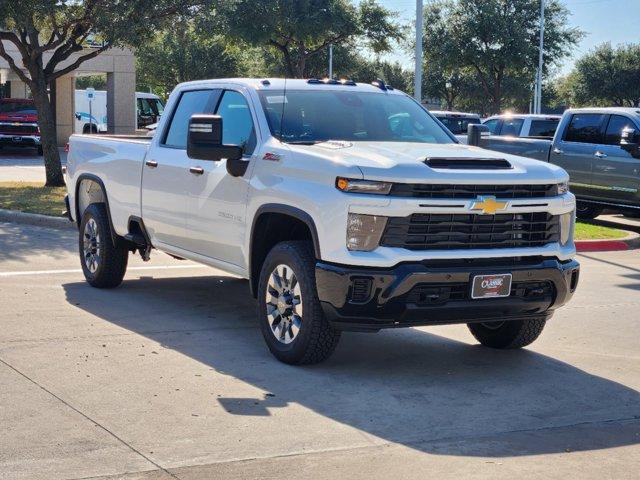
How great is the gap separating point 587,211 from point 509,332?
1125cm

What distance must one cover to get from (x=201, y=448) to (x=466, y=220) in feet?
8.06

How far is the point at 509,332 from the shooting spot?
8188mm

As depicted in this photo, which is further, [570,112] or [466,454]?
[570,112]

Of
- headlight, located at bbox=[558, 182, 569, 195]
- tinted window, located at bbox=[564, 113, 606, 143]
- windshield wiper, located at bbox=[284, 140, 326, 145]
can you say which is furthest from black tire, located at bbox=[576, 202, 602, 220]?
windshield wiper, located at bbox=[284, 140, 326, 145]

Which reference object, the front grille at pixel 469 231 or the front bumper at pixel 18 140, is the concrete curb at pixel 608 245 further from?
the front bumper at pixel 18 140

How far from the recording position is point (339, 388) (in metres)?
6.96

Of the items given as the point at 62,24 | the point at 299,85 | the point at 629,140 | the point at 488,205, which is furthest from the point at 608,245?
the point at 62,24

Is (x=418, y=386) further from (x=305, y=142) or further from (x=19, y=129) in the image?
(x=19, y=129)

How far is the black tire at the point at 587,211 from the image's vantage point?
1875cm

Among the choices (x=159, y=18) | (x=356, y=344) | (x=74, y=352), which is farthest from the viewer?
(x=159, y=18)

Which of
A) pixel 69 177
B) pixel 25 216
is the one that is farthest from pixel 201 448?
pixel 25 216

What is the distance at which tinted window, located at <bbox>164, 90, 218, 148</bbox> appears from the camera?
9.12 meters

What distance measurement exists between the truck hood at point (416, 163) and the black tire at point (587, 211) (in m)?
11.3

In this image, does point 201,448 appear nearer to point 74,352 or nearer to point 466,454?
point 466,454
